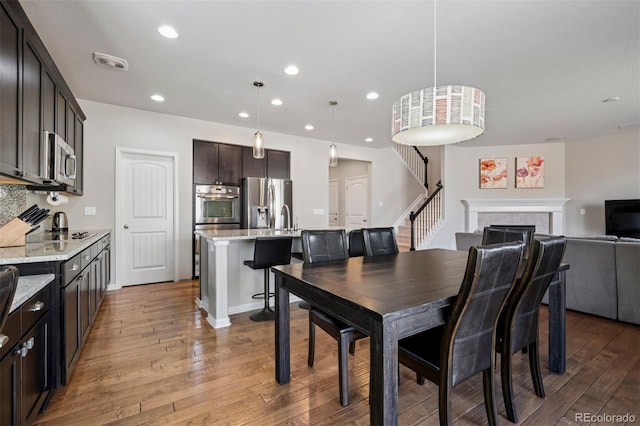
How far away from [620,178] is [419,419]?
7265 millimetres

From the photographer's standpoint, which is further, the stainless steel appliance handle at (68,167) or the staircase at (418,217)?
the staircase at (418,217)

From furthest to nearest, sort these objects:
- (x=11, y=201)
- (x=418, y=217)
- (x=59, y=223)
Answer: (x=418, y=217), (x=59, y=223), (x=11, y=201)

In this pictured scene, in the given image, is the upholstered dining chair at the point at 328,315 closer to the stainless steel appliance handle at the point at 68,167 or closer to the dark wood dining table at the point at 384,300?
the dark wood dining table at the point at 384,300

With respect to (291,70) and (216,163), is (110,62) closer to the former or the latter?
(291,70)

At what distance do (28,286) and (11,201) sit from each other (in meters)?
1.87

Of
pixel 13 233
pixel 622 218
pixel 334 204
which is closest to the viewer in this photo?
pixel 13 233

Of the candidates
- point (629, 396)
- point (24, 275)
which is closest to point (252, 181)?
point (24, 275)

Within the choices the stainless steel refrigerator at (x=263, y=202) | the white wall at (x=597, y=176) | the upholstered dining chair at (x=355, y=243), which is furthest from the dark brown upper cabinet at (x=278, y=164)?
the white wall at (x=597, y=176)

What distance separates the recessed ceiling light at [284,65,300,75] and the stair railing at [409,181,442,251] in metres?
4.51

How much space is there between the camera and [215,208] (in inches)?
199

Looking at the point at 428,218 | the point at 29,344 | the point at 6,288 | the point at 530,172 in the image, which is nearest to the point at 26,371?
the point at 29,344

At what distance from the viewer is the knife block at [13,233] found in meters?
2.06

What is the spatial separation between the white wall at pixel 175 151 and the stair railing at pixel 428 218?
2.20m

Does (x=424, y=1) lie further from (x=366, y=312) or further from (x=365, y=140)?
(x=365, y=140)
